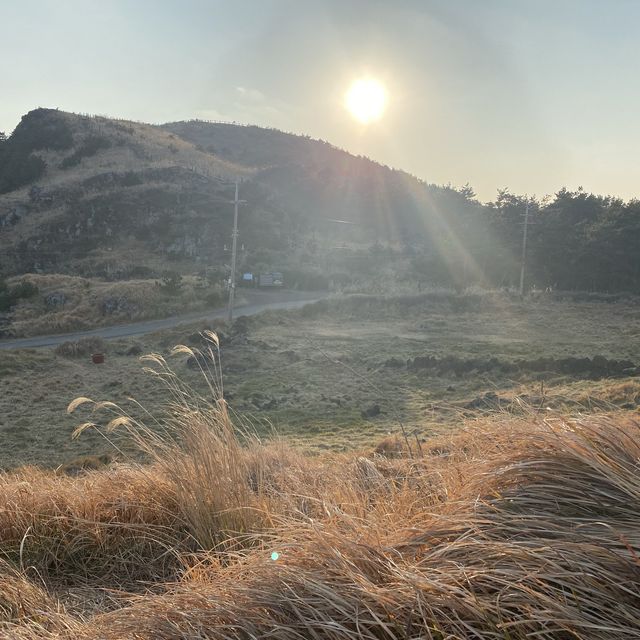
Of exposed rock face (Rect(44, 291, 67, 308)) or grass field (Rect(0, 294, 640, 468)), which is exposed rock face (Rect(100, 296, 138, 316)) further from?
grass field (Rect(0, 294, 640, 468))

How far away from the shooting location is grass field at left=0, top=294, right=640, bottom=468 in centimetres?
1395

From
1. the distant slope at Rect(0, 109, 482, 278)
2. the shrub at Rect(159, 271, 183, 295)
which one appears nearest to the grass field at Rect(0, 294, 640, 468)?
the shrub at Rect(159, 271, 183, 295)

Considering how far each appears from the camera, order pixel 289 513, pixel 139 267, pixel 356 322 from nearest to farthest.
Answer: pixel 289 513 < pixel 356 322 < pixel 139 267

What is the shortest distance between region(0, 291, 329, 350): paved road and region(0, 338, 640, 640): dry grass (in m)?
30.2

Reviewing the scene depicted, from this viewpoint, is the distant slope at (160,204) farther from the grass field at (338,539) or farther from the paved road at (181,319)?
the grass field at (338,539)

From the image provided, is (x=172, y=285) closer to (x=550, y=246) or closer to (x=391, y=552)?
(x=550, y=246)

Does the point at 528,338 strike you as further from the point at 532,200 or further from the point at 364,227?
the point at 364,227

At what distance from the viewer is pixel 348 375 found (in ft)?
71.5

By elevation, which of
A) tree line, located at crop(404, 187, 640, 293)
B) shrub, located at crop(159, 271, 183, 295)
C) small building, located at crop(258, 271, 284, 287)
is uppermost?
tree line, located at crop(404, 187, 640, 293)

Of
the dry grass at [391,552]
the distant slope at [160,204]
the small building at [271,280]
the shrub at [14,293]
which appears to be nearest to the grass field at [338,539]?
the dry grass at [391,552]

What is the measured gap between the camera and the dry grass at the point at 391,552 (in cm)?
160

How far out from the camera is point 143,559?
2947 mm

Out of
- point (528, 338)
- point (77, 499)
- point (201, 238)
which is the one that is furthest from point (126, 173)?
point (77, 499)

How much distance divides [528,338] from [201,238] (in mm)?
40496
